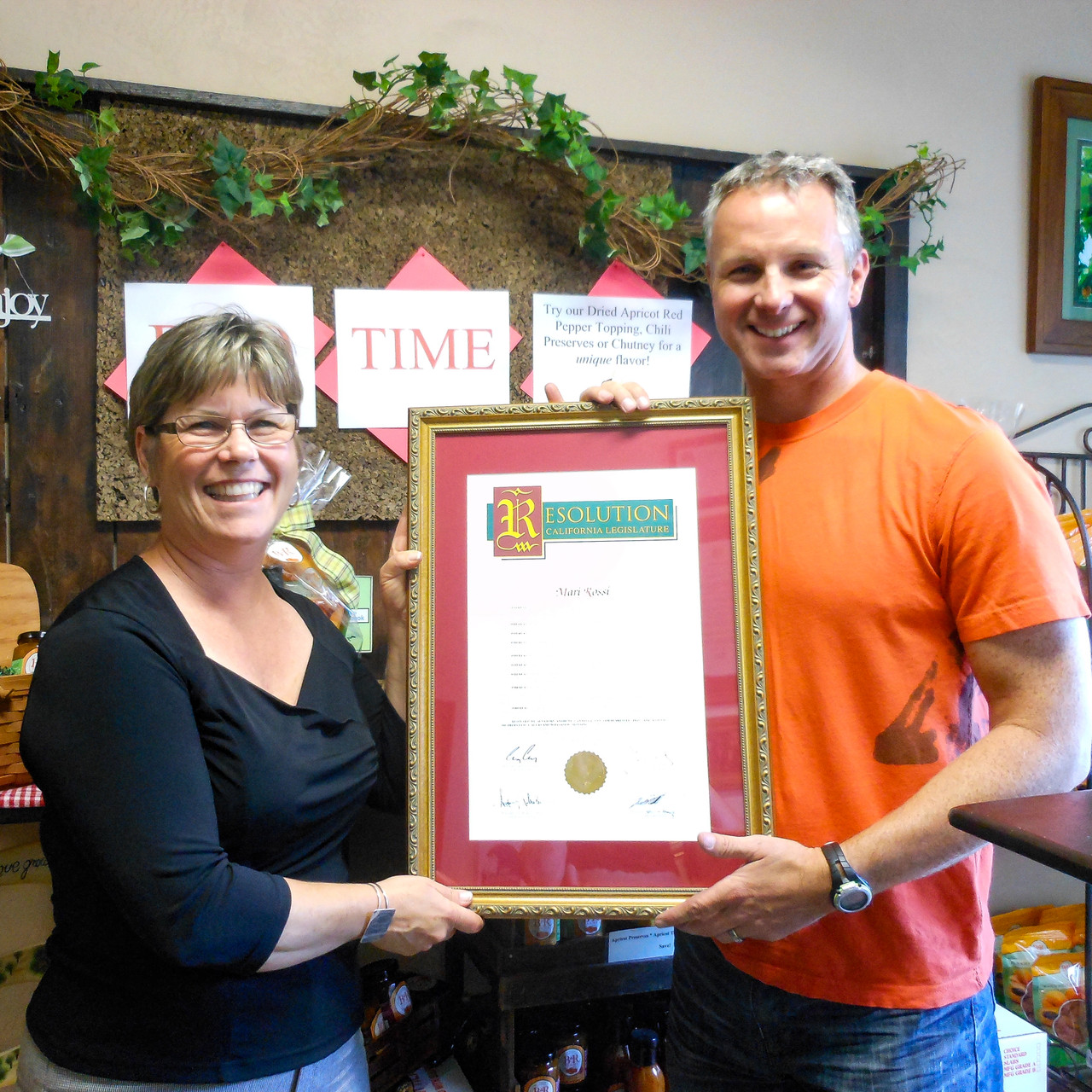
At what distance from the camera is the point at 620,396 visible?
3.76ft

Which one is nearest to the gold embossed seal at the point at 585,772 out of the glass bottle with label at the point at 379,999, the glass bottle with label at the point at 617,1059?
the glass bottle with label at the point at 379,999

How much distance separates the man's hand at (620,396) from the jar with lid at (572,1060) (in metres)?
1.50

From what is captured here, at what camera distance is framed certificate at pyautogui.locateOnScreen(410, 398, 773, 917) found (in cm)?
110

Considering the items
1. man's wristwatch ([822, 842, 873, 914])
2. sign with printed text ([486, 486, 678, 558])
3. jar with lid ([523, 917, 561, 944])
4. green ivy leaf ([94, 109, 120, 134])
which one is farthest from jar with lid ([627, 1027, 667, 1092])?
green ivy leaf ([94, 109, 120, 134])

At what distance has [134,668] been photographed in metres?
0.99

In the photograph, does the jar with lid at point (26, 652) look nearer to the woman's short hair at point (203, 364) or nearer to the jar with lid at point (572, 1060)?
the woman's short hair at point (203, 364)

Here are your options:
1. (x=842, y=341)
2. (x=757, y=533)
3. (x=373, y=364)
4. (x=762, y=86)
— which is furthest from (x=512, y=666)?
(x=762, y=86)

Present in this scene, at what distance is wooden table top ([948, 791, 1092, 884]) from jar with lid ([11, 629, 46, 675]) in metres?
1.61

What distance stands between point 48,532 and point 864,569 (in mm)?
1723

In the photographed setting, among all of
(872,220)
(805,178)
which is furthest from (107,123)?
(872,220)

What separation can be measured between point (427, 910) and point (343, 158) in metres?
1.66

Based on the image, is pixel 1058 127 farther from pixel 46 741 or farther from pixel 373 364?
pixel 46 741

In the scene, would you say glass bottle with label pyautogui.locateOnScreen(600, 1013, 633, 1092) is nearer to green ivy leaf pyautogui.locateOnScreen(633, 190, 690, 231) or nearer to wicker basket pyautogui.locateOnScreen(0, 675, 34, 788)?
wicker basket pyautogui.locateOnScreen(0, 675, 34, 788)

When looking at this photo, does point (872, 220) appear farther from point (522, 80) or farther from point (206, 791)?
point (206, 791)
